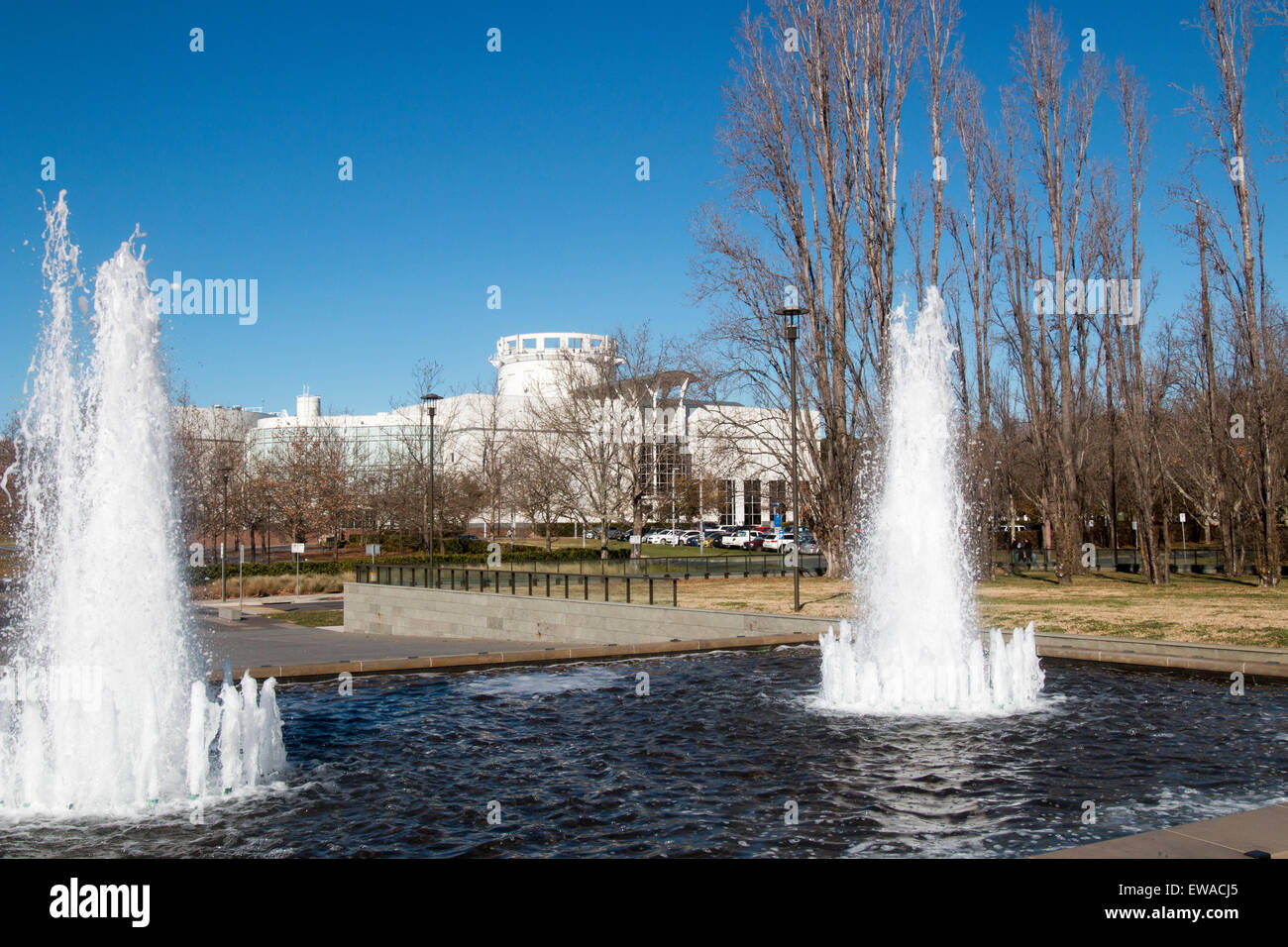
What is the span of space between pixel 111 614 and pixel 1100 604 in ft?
62.2

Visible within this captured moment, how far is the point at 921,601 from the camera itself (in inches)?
558

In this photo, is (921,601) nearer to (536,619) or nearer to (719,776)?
(719,776)

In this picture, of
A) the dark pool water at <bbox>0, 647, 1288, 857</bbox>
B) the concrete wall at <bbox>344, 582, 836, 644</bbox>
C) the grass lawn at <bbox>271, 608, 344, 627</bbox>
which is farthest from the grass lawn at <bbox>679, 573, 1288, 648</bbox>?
the grass lawn at <bbox>271, 608, 344, 627</bbox>

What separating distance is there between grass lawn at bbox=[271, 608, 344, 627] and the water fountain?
2232cm

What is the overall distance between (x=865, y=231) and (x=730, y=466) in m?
8.51

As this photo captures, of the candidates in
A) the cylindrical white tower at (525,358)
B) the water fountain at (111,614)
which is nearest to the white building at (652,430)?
the cylindrical white tower at (525,358)

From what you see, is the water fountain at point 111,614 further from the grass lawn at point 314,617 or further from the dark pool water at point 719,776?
the grass lawn at point 314,617

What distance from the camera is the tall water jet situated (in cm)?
1233

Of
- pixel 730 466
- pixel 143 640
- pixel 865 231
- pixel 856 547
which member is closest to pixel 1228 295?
pixel 865 231

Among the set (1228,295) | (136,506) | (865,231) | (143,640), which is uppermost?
(865,231)

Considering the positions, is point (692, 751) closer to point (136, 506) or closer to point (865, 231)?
point (136, 506)

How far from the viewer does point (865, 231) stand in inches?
1214
